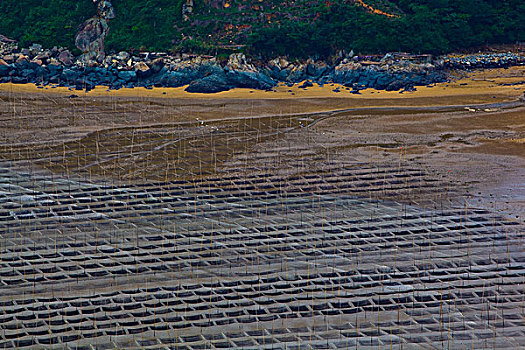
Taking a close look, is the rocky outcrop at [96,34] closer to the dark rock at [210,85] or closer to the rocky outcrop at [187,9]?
the rocky outcrop at [187,9]

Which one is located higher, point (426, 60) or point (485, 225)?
point (426, 60)

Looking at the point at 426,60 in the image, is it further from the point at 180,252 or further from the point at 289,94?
the point at 180,252

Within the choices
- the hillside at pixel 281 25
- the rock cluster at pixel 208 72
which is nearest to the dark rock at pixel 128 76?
the rock cluster at pixel 208 72

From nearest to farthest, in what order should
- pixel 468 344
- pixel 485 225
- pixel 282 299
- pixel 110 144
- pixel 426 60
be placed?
pixel 468 344 < pixel 282 299 < pixel 485 225 < pixel 110 144 < pixel 426 60

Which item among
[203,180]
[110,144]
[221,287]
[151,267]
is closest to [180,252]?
[151,267]

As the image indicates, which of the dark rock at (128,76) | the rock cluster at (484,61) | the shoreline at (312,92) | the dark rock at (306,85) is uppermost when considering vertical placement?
the rock cluster at (484,61)

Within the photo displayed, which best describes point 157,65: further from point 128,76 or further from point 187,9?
point 187,9

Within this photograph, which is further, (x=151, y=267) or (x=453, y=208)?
(x=453, y=208)
